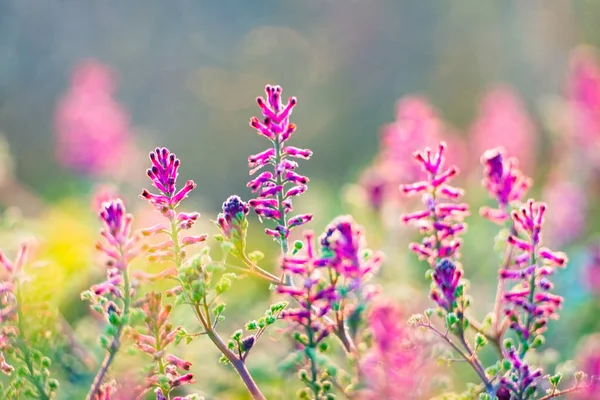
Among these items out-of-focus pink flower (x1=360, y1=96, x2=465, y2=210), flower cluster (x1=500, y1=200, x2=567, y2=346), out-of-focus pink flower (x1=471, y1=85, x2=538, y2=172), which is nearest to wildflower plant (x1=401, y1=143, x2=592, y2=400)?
flower cluster (x1=500, y1=200, x2=567, y2=346)

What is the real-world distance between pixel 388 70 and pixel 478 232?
7.68 meters

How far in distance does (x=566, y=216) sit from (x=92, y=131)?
3.68 metres

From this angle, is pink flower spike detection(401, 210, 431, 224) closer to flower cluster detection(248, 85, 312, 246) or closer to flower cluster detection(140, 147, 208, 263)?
flower cluster detection(248, 85, 312, 246)

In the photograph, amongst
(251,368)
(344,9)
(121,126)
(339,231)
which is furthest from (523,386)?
(344,9)

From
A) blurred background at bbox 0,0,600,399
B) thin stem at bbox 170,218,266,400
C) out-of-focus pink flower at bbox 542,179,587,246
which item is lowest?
thin stem at bbox 170,218,266,400

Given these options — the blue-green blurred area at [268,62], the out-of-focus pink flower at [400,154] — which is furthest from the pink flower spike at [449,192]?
the blue-green blurred area at [268,62]

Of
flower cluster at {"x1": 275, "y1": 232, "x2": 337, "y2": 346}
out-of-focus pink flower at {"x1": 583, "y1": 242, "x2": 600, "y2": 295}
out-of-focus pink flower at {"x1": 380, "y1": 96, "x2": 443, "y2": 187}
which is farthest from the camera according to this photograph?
out-of-focus pink flower at {"x1": 380, "y1": 96, "x2": 443, "y2": 187}

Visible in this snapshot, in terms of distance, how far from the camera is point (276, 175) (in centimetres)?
157

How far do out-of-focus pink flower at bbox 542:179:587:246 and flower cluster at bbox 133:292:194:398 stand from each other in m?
3.44

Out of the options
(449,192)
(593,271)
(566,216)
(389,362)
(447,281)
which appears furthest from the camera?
(566,216)

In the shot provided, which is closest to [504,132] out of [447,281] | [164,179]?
[447,281]

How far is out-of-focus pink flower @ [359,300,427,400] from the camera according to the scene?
1.32m

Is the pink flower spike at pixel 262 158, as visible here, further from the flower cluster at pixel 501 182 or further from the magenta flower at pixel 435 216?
the flower cluster at pixel 501 182

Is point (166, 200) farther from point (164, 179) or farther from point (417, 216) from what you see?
point (417, 216)
